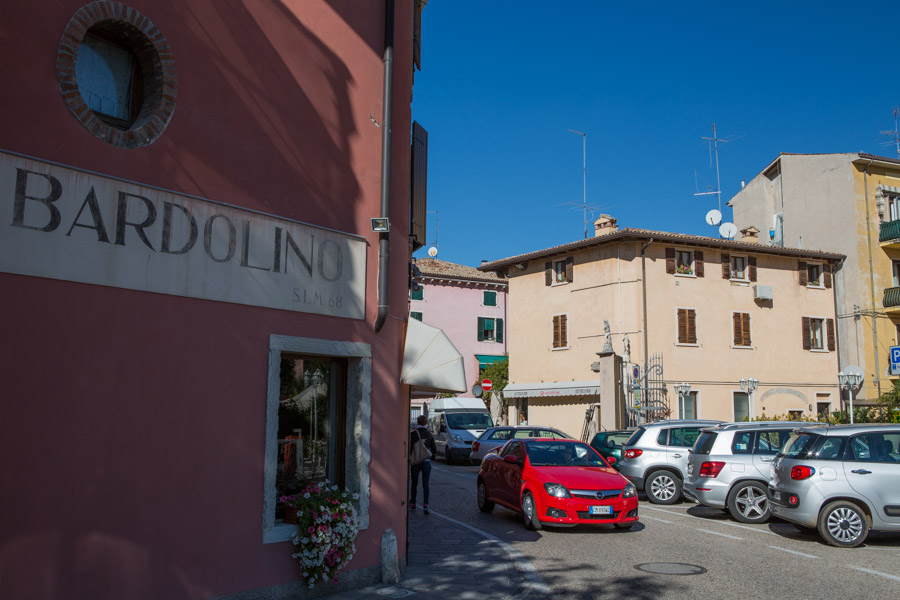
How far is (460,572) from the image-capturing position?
9.45m

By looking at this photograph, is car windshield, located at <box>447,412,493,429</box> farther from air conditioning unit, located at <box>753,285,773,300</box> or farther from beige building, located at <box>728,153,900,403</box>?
beige building, located at <box>728,153,900,403</box>

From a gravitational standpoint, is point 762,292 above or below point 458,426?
above

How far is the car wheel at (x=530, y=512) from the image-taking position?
1269 centimetres

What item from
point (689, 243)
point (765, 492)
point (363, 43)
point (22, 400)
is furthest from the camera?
point (689, 243)

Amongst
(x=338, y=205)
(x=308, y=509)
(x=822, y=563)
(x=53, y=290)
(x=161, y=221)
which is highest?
(x=338, y=205)

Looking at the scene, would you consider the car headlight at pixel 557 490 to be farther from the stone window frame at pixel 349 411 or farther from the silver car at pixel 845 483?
the stone window frame at pixel 349 411

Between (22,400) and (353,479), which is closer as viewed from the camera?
(22,400)

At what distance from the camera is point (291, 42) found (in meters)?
8.24

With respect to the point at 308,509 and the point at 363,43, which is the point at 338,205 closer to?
the point at 363,43

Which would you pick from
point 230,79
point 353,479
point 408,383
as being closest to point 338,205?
point 230,79

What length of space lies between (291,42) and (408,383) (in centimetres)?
406

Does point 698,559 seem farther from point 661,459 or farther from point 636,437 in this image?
point 636,437

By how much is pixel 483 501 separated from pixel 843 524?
649 centimetres

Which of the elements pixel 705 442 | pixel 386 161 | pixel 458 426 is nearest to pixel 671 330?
pixel 458 426
